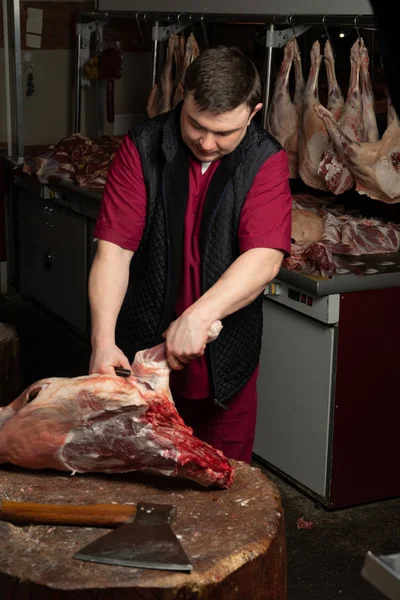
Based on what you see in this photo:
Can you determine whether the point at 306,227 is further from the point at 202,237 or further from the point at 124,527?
the point at 124,527

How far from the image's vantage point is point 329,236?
14.2 feet

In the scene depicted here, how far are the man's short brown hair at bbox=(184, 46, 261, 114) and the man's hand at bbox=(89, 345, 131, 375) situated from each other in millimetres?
701

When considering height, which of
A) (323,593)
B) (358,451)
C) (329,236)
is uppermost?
(329,236)

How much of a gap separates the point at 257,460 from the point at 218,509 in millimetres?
2334

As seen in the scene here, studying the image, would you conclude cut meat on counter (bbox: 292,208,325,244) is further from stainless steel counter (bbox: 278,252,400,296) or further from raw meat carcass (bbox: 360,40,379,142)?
raw meat carcass (bbox: 360,40,379,142)

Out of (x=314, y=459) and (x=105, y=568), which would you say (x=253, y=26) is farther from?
(x=105, y=568)

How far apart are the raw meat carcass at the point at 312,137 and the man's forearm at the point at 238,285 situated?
6.12ft

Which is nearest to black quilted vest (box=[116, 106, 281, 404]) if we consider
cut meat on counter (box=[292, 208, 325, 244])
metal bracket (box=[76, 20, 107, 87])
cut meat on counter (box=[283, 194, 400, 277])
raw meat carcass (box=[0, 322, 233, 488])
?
raw meat carcass (box=[0, 322, 233, 488])

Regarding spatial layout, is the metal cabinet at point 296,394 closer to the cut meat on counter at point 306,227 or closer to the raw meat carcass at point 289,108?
the cut meat on counter at point 306,227

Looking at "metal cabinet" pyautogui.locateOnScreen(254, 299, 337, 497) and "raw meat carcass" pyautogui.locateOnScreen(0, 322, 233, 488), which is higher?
"raw meat carcass" pyautogui.locateOnScreen(0, 322, 233, 488)

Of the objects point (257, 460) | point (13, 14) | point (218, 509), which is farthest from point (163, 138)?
point (13, 14)

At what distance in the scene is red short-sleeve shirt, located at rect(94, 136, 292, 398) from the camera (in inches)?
111

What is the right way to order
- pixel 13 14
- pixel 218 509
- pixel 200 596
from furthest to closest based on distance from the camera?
pixel 13 14 → pixel 218 509 → pixel 200 596

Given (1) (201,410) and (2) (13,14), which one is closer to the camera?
(1) (201,410)
